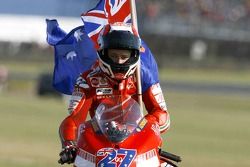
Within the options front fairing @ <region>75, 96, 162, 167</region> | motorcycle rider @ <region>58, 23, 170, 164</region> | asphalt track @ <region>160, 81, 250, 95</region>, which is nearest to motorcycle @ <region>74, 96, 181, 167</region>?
front fairing @ <region>75, 96, 162, 167</region>

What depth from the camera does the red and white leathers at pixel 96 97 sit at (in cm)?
776

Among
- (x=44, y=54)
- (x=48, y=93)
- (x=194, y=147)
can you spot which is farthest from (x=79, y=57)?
(x=44, y=54)

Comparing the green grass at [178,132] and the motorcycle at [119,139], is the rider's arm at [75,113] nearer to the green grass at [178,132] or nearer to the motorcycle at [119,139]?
the motorcycle at [119,139]

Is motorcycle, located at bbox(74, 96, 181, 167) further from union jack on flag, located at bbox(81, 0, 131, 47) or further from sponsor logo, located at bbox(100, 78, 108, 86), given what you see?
union jack on flag, located at bbox(81, 0, 131, 47)

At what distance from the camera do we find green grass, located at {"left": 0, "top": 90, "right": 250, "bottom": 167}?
18.6 m

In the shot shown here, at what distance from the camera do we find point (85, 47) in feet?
37.6

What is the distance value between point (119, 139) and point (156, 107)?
1.53m

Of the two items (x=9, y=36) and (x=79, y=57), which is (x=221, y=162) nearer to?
(x=79, y=57)

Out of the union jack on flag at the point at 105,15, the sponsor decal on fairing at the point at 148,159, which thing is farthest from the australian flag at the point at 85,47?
the sponsor decal on fairing at the point at 148,159

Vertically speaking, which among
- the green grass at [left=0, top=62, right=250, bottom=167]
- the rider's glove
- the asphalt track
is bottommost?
the asphalt track

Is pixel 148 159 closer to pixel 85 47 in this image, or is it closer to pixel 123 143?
pixel 123 143

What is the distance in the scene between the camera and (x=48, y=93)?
124 ft

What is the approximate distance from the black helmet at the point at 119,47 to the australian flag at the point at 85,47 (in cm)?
108

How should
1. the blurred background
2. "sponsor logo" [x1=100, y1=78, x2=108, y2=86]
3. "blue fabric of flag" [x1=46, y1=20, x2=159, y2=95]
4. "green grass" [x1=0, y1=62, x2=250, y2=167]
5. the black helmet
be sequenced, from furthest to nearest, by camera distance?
the blurred background < "green grass" [x1=0, y1=62, x2=250, y2=167] < "blue fabric of flag" [x1=46, y1=20, x2=159, y2=95] < "sponsor logo" [x1=100, y1=78, x2=108, y2=86] < the black helmet
